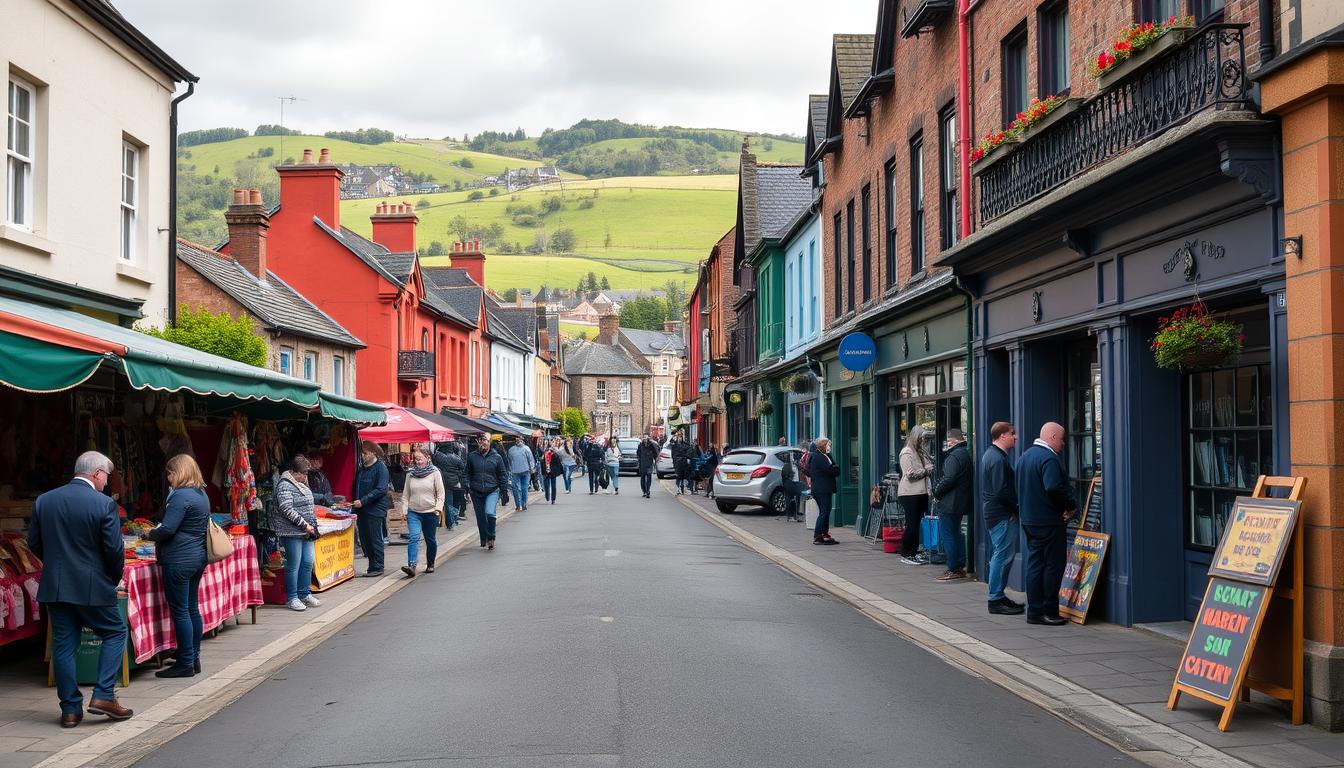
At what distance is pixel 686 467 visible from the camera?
138 feet

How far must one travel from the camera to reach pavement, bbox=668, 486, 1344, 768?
711 cm

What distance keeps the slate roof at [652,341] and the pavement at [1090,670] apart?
120m

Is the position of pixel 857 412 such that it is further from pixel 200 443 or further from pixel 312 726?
pixel 312 726

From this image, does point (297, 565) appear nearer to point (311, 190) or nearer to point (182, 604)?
point (182, 604)

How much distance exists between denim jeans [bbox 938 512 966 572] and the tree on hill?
140053mm

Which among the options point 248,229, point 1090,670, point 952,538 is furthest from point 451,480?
point 1090,670

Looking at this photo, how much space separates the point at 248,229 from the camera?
32.5 meters

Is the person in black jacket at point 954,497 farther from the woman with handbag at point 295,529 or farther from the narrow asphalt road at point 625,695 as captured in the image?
the woman with handbag at point 295,529

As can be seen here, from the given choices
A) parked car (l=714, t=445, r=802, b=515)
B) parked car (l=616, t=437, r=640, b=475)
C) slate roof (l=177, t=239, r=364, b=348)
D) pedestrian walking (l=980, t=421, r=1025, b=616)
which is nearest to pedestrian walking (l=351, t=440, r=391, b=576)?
pedestrian walking (l=980, t=421, r=1025, b=616)

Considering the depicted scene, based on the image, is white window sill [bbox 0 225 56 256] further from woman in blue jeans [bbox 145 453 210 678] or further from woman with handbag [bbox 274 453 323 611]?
woman in blue jeans [bbox 145 453 210 678]

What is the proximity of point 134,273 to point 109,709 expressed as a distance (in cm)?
994

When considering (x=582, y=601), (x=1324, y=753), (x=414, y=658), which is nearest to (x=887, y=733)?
(x=1324, y=753)

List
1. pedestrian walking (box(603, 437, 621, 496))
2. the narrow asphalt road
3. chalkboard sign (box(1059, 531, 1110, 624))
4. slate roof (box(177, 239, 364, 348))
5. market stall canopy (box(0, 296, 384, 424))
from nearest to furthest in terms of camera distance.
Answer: the narrow asphalt road, market stall canopy (box(0, 296, 384, 424)), chalkboard sign (box(1059, 531, 1110, 624)), slate roof (box(177, 239, 364, 348)), pedestrian walking (box(603, 437, 621, 496))

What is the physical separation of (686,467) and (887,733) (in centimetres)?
3480
